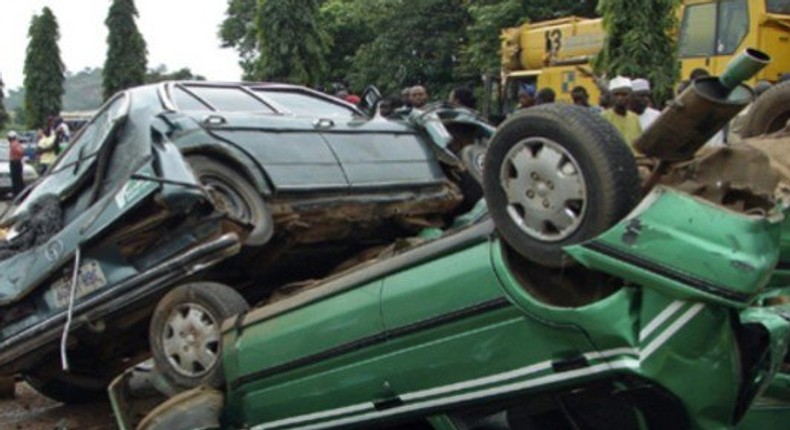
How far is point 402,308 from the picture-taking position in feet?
11.0

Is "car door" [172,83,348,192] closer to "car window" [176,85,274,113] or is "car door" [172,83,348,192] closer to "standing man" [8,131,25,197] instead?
"car window" [176,85,274,113]

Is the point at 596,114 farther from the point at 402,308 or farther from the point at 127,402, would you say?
the point at 127,402

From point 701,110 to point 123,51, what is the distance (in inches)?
1515

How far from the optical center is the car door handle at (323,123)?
545cm

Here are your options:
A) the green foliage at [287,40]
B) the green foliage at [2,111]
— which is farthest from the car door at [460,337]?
the green foliage at [2,111]

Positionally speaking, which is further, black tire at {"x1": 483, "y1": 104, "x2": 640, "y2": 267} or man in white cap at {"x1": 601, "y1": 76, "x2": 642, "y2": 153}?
man in white cap at {"x1": 601, "y1": 76, "x2": 642, "y2": 153}

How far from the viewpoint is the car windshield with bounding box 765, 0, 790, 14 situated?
40.6 ft

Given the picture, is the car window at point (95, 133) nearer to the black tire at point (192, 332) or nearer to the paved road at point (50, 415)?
the black tire at point (192, 332)

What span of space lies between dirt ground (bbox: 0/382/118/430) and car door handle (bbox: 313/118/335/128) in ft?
7.00

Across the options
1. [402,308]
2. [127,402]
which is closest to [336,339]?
[402,308]

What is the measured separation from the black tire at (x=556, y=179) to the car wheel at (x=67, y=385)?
3449 millimetres

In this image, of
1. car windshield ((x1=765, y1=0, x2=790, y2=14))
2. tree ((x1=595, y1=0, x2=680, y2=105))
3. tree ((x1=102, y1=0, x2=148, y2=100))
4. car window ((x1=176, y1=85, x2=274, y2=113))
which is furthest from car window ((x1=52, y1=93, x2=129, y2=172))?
tree ((x1=102, y1=0, x2=148, y2=100))

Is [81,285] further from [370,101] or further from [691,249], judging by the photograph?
[691,249]

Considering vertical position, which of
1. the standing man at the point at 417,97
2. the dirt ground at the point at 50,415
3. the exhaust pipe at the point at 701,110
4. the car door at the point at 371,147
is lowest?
the dirt ground at the point at 50,415
